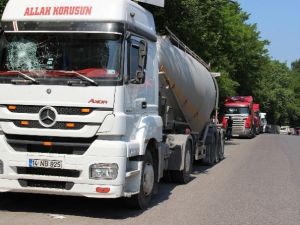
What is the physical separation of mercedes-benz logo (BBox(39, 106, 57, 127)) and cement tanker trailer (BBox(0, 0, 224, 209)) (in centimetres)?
1

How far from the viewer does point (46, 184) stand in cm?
803

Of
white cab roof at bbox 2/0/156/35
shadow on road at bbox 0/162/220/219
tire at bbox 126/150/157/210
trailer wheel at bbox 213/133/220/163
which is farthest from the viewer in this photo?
trailer wheel at bbox 213/133/220/163

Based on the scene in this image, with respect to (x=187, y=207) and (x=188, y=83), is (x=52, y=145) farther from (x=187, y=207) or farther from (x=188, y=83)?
(x=188, y=83)

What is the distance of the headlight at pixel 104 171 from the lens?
307 inches

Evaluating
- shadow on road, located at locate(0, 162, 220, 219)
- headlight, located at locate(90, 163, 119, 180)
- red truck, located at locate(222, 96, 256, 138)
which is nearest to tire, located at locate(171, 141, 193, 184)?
shadow on road, located at locate(0, 162, 220, 219)

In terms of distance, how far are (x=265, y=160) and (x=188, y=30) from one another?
5627 millimetres

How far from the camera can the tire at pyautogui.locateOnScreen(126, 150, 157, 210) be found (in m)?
8.76

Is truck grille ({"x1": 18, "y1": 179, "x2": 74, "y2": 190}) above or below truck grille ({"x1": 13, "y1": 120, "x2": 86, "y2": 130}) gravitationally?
below

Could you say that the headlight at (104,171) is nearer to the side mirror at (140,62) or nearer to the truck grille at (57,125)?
the truck grille at (57,125)

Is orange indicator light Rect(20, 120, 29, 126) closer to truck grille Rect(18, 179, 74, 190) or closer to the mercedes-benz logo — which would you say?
the mercedes-benz logo

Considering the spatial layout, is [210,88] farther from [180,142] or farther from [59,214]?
[59,214]

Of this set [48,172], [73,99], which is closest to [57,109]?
[73,99]

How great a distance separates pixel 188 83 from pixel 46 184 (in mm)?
5936

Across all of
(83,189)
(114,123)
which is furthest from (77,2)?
(83,189)
